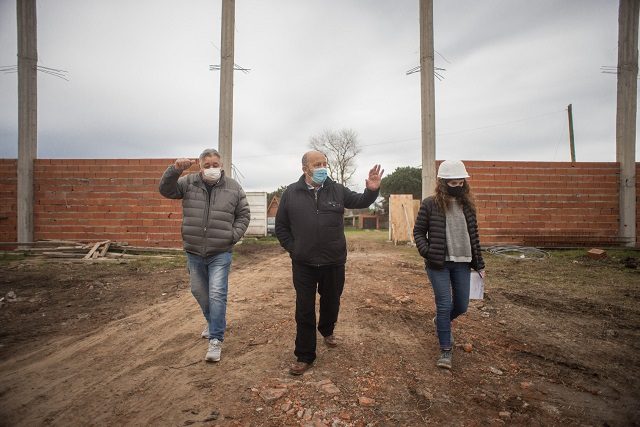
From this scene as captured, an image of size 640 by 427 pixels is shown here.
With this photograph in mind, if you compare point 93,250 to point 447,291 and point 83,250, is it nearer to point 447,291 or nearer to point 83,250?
point 83,250

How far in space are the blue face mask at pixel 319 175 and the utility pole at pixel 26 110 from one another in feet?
37.9

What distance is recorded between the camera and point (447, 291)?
3.09 meters

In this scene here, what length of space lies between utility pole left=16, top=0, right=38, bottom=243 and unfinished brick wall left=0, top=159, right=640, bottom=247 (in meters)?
0.25

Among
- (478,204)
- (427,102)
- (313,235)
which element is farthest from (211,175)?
(427,102)

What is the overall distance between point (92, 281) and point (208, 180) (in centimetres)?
500

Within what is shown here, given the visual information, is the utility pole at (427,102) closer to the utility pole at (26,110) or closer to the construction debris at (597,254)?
the construction debris at (597,254)

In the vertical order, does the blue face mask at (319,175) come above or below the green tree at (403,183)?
below

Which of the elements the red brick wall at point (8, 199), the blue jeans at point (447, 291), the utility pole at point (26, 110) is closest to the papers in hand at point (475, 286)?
the blue jeans at point (447, 291)

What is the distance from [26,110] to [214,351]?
11983 mm

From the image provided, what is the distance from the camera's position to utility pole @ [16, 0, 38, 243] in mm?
10445

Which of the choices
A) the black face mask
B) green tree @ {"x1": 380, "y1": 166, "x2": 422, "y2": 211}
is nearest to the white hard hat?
the black face mask

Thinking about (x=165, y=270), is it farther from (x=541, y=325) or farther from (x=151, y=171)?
(x=541, y=325)

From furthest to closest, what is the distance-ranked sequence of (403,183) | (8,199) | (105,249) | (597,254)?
(403,183) < (8,199) < (105,249) < (597,254)

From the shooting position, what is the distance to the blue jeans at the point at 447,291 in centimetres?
308
